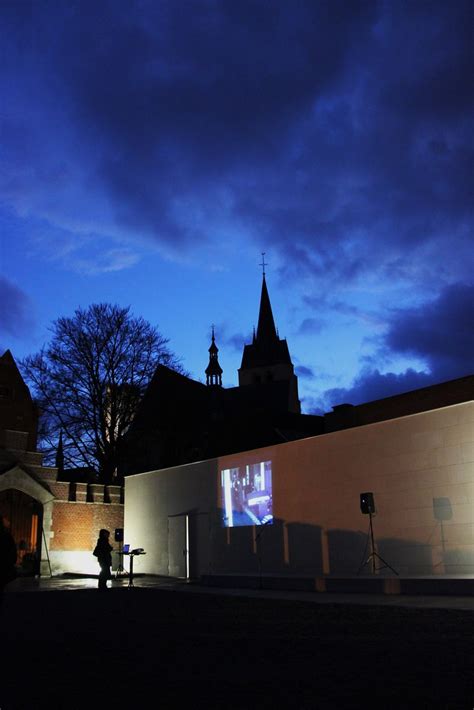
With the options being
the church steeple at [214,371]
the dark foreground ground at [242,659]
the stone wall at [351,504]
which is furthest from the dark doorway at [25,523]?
the church steeple at [214,371]

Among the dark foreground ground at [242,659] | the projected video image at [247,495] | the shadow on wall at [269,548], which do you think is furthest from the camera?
the projected video image at [247,495]

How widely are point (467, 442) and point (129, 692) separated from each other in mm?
10435

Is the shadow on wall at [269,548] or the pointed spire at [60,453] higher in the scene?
the pointed spire at [60,453]

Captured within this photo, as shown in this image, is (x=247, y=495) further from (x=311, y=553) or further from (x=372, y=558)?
(x=372, y=558)

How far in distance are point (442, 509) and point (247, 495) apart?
630cm

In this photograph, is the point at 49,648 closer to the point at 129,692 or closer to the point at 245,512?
the point at 129,692

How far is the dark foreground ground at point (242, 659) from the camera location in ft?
12.7

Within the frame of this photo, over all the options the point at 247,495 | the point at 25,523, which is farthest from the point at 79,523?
the point at 247,495

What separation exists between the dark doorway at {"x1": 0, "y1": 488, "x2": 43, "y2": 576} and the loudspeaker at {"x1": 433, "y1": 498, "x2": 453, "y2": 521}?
14.6 m

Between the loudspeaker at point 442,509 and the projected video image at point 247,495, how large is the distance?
511 cm

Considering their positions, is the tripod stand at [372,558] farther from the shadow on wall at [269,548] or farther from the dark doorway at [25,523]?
the dark doorway at [25,523]

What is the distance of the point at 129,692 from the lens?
406cm

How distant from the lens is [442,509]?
13383 millimetres

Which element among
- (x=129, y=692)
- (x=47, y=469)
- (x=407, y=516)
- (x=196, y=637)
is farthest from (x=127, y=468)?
(x=129, y=692)
